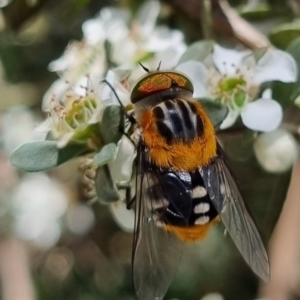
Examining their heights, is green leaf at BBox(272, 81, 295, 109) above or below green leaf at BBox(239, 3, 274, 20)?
above

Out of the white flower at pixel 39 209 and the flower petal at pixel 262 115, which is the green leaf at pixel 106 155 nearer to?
the flower petal at pixel 262 115

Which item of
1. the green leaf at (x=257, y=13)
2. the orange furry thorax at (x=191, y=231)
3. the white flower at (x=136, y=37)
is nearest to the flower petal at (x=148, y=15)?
the white flower at (x=136, y=37)

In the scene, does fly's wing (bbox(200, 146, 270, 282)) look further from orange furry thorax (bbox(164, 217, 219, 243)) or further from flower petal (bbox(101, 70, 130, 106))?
flower petal (bbox(101, 70, 130, 106))

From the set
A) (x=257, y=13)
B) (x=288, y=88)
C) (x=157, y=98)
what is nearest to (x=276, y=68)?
(x=288, y=88)

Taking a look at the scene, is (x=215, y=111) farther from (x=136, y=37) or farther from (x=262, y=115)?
(x=136, y=37)

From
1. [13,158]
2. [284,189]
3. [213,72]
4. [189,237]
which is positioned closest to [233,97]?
[213,72]

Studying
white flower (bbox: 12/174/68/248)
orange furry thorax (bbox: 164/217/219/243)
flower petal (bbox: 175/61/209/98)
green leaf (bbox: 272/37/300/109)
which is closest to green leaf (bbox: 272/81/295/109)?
green leaf (bbox: 272/37/300/109)
